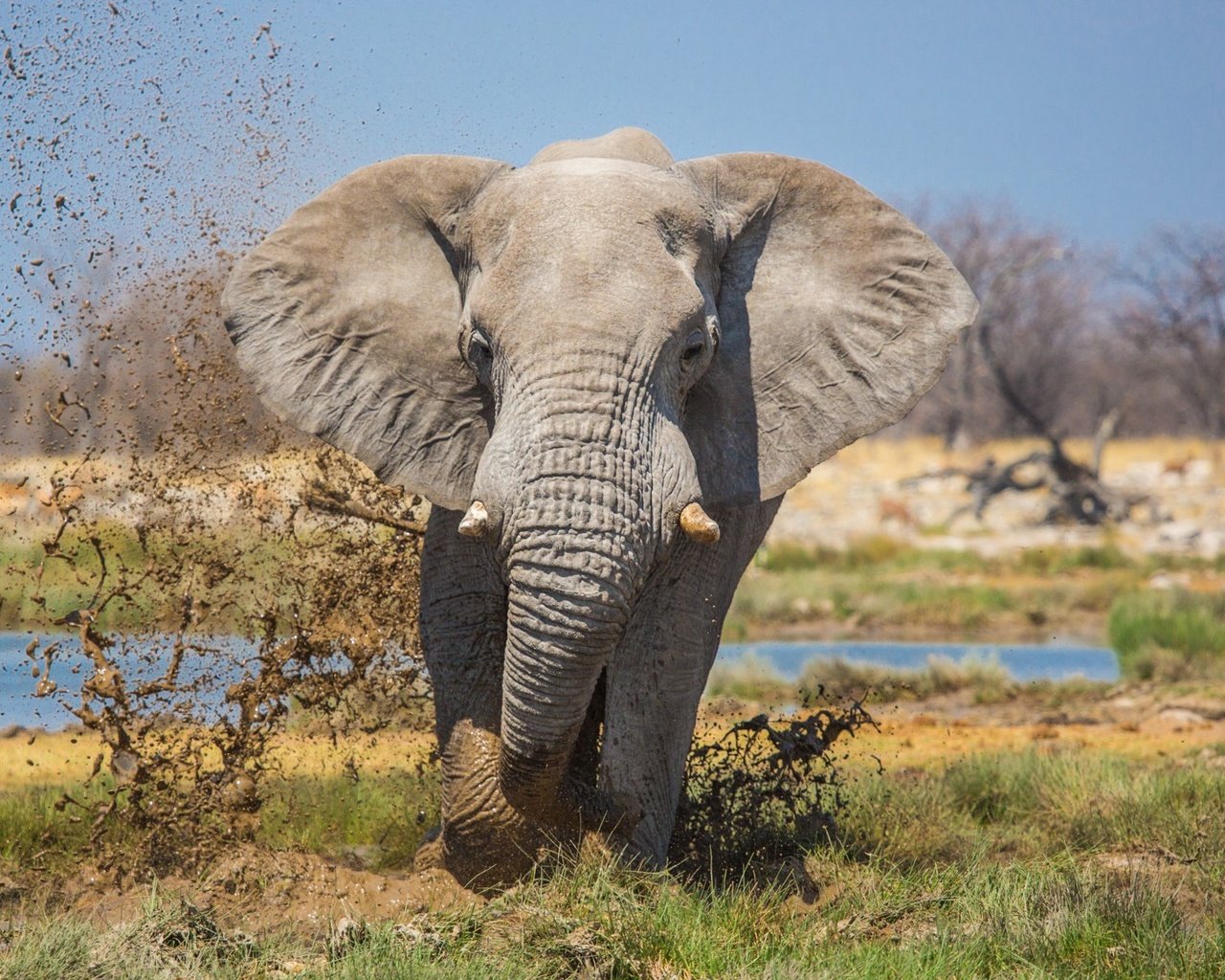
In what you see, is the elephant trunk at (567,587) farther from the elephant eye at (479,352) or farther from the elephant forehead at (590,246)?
the elephant eye at (479,352)

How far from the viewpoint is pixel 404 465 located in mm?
4922

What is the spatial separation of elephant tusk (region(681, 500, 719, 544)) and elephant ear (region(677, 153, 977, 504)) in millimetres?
719

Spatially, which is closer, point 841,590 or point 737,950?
point 737,950

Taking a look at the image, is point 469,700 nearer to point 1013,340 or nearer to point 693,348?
point 693,348

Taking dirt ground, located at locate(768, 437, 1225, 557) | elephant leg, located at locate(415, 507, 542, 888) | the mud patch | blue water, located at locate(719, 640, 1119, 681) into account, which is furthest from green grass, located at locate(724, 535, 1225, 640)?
elephant leg, located at locate(415, 507, 542, 888)

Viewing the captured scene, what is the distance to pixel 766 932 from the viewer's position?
4477 mm

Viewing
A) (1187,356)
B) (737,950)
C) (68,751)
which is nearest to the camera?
(737,950)

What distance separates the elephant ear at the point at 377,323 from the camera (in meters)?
4.90

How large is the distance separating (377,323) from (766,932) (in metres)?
2.18

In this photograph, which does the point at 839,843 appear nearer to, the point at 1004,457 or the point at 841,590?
the point at 841,590

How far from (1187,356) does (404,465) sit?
44062mm

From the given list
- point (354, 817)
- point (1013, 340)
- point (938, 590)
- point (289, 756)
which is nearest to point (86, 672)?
point (289, 756)

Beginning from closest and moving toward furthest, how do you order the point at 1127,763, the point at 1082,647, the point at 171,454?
the point at 171,454
the point at 1127,763
the point at 1082,647

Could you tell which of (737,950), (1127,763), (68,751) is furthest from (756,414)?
(68,751)
